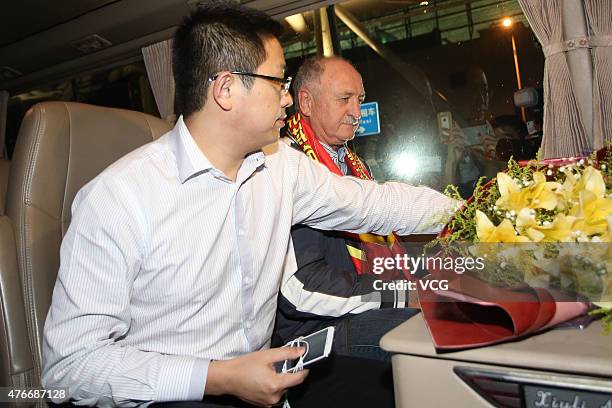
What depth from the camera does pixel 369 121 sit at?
3.25 meters

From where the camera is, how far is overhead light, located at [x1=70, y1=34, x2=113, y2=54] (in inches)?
156

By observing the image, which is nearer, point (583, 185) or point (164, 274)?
point (583, 185)

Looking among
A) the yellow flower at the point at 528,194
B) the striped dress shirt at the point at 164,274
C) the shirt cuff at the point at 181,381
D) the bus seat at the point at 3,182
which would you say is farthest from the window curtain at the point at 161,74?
the yellow flower at the point at 528,194

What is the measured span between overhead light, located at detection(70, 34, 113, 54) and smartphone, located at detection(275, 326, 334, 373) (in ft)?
11.9

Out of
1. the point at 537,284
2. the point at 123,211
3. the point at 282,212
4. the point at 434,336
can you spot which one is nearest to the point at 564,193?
the point at 537,284

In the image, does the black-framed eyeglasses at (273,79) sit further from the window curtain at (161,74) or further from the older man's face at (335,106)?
the window curtain at (161,74)

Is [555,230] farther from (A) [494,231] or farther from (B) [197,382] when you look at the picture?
(B) [197,382]

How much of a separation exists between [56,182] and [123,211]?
0.35 meters

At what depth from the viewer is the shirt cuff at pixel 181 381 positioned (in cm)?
104

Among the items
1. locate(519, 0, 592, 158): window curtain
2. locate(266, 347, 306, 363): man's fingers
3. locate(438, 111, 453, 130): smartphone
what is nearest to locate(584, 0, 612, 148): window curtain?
locate(519, 0, 592, 158): window curtain

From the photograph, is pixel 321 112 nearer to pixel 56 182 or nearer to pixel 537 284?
pixel 56 182

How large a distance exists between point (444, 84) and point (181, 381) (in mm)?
2541

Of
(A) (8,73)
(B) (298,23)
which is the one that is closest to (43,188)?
(B) (298,23)

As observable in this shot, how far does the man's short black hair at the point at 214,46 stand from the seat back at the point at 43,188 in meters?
0.32
